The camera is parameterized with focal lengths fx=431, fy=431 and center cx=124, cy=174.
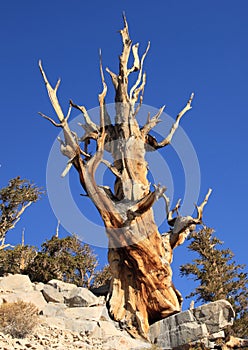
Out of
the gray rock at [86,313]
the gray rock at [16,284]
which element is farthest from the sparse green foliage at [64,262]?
the gray rock at [86,313]

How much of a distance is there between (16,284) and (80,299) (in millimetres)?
1733

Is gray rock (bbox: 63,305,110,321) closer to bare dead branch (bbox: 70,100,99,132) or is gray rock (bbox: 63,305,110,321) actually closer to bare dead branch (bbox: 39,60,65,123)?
bare dead branch (bbox: 39,60,65,123)

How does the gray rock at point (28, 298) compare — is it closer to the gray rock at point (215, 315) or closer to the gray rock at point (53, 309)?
the gray rock at point (53, 309)

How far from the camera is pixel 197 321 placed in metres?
8.74

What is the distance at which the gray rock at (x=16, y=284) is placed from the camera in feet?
31.8

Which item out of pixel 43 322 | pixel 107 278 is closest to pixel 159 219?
pixel 43 322

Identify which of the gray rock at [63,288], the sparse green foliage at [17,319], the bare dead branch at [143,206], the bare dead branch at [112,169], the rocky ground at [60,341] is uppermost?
the bare dead branch at [112,169]

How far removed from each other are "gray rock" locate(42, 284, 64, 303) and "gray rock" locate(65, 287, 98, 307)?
6.4 inches

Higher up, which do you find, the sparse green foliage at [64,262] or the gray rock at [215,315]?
the sparse green foliage at [64,262]

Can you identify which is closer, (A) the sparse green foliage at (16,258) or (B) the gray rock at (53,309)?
(B) the gray rock at (53,309)

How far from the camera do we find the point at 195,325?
28.3ft

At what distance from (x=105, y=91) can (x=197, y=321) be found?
6.36m

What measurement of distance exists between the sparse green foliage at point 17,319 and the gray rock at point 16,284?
6.33ft

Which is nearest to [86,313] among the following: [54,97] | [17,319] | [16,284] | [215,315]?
[17,319]
